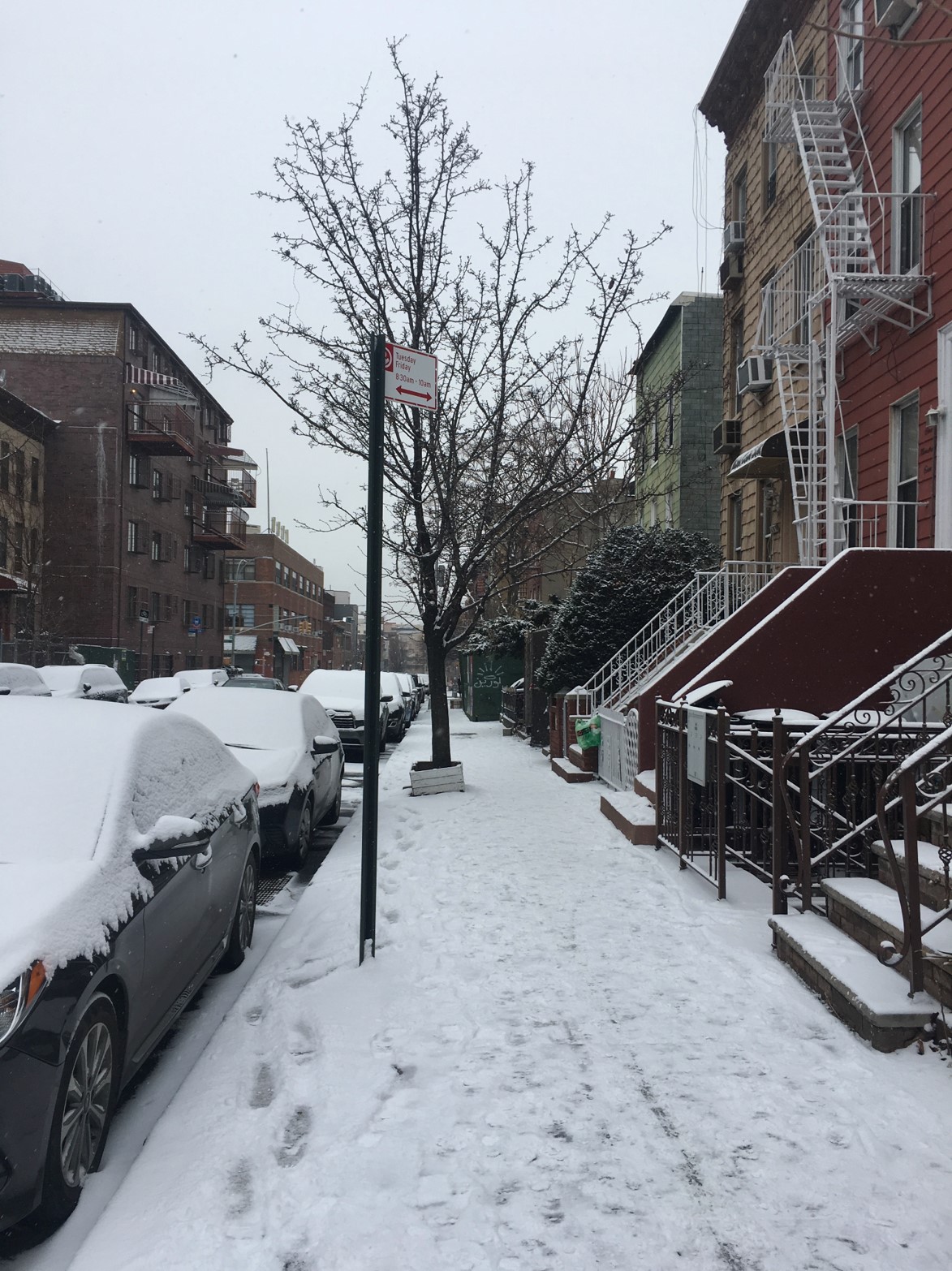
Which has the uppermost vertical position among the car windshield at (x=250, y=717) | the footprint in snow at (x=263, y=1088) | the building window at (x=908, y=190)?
the building window at (x=908, y=190)

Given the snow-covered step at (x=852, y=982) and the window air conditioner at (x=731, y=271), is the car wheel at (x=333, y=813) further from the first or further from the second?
the window air conditioner at (x=731, y=271)

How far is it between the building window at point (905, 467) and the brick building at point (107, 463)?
105ft

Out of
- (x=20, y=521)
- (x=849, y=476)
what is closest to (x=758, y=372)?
(x=849, y=476)

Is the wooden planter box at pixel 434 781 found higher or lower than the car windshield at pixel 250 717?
lower

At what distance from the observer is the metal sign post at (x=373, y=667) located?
545 centimetres

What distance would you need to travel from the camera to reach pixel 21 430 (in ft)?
132

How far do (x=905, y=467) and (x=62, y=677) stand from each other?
16976mm

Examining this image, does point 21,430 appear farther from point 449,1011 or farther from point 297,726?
point 449,1011

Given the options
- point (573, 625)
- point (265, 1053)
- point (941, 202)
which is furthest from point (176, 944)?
point (573, 625)

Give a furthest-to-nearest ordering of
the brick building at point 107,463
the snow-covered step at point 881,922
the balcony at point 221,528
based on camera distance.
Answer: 1. the balcony at point 221,528
2. the brick building at point 107,463
3. the snow-covered step at point 881,922

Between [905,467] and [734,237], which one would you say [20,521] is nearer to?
[734,237]

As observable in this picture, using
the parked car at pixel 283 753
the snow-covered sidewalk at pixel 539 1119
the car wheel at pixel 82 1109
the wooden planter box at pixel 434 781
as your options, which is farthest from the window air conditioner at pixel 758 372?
the car wheel at pixel 82 1109

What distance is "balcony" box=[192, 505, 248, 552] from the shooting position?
184 feet

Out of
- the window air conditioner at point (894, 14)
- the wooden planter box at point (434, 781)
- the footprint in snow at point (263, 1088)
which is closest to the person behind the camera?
the footprint in snow at point (263, 1088)
